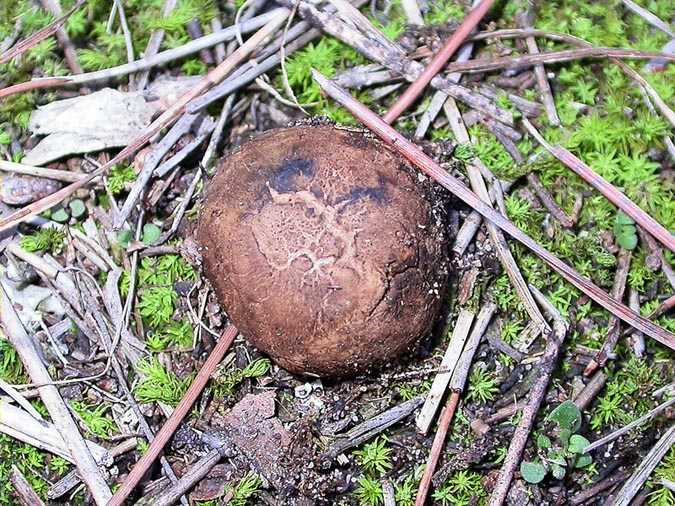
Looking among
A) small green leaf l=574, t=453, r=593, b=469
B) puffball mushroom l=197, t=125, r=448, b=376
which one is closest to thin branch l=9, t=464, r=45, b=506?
puffball mushroom l=197, t=125, r=448, b=376

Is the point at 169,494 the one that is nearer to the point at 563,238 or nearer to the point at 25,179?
the point at 25,179

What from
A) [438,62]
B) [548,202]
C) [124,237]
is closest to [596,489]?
[548,202]

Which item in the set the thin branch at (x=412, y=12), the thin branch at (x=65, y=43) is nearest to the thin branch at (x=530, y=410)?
the thin branch at (x=412, y=12)

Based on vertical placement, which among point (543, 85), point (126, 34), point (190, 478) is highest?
point (126, 34)

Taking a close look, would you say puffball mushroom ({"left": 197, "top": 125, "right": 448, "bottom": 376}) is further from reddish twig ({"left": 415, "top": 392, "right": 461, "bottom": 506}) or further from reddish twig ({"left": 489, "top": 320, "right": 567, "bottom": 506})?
reddish twig ({"left": 489, "top": 320, "right": 567, "bottom": 506})

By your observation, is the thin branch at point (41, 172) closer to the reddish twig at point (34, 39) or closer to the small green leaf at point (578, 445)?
the reddish twig at point (34, 39)

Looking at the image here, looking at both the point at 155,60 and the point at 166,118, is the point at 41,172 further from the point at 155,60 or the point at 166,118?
the point at 155,60

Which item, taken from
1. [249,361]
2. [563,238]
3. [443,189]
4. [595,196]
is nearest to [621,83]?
[595,196]
